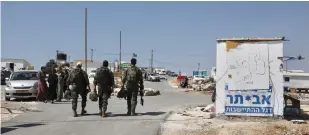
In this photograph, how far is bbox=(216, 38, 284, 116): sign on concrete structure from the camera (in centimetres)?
1149

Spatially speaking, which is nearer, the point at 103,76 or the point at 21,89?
the point at 103,76

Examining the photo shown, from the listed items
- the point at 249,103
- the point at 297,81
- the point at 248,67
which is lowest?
the point at 297,81

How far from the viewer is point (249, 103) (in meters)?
11.8

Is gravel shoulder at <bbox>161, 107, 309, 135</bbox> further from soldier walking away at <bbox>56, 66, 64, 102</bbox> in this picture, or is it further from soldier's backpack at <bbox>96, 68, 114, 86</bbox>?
soldier walking away at <bbox>56, 66, 64, 102</bbox>

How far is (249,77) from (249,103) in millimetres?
741

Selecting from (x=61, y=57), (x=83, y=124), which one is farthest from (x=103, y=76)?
(x=61, y=57)

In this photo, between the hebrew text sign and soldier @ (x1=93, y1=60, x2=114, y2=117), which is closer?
the hebrew text sign

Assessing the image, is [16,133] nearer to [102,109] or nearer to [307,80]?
[102,109]

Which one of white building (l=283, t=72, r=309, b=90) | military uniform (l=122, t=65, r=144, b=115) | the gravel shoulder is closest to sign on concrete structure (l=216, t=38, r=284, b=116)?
the gravel shoulder

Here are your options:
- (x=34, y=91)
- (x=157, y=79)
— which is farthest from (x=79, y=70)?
(x=157, y=79)

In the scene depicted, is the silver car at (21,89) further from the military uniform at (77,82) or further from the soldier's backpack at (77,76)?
the soldier's backpack at (77,76)

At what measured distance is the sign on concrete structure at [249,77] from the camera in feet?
37.7

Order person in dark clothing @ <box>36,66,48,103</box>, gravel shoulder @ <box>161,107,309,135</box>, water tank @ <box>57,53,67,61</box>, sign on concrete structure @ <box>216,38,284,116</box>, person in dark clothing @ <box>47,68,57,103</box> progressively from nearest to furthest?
gravel shoulder @ <box>161,107,309,135</box> < sign on concrete structure @ <box>216,38,284,116</box> < person in dark clothing @ <box>36,66,48,103</box> < person in dark clothing @ <box>47,68,57,103</box> < water tank @ <box>57,53,67,61</box>

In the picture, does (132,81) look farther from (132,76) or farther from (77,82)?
(77,82)
